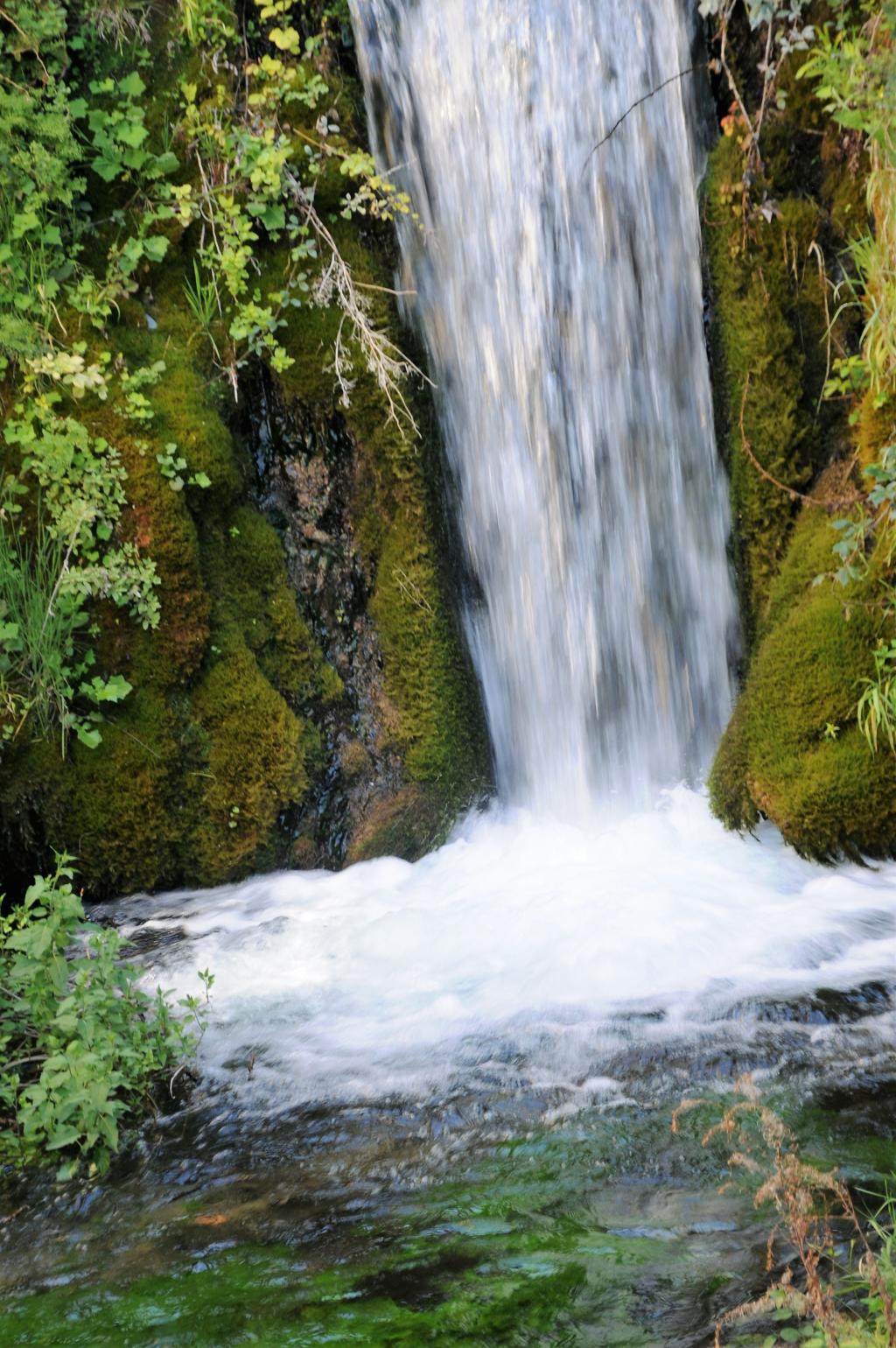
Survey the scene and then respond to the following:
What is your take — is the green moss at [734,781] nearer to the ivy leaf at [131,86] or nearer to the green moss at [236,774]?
the green moss at [236,774]

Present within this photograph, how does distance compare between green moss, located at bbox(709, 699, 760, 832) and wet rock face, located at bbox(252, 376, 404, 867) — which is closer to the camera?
green moss, located at bbox(709, 699, 760, 832)

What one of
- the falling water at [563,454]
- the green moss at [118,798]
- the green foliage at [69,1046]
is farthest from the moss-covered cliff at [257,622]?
the green foliage at [69,1046]

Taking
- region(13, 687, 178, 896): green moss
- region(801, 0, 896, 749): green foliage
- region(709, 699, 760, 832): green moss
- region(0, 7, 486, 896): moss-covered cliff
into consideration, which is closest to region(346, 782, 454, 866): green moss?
region(0, 7, 486, 896): moss-covered cliff

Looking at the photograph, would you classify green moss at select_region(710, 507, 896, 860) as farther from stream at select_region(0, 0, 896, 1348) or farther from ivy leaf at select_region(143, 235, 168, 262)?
ivy leaf at select_region(143, 235, 168, 262)

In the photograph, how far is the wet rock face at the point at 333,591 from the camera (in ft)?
17.9

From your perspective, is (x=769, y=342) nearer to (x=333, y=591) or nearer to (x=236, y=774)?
(x=333, y=591)

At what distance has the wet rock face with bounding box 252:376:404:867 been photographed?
17.9 ft

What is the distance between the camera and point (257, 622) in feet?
17.6

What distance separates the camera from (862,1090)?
2949 mm

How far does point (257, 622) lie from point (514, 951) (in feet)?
7.09

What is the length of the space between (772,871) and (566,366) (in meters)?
2.77

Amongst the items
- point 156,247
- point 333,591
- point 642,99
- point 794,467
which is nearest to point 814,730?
point 794,467

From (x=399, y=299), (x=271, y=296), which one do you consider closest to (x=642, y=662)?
(x=399, y=299)

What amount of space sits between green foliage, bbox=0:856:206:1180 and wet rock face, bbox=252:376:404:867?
202 cm
